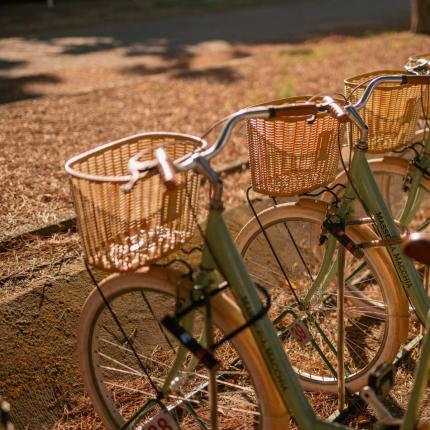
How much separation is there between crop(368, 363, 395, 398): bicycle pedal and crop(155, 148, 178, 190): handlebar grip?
95cm

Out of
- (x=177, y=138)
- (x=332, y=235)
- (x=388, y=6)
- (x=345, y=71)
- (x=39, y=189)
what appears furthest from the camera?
(x=388, y=6)

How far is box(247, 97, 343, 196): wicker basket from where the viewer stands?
99.0 inches

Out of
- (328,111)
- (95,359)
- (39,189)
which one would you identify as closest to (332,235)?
(328,111)

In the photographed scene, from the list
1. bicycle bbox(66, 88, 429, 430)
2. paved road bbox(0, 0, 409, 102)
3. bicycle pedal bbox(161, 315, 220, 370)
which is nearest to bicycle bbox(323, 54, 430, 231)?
bicycle bbox(66, 88, 429, 430)

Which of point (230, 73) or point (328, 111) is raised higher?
point (328, 111)

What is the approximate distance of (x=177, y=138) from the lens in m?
2.38

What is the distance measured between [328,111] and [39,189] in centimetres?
288

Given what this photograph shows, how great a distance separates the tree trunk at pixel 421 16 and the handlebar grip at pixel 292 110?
1126 centimetres

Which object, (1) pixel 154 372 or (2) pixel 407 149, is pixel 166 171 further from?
(2) pixel 407 149

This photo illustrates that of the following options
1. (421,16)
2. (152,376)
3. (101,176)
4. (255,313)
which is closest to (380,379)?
(255,313)

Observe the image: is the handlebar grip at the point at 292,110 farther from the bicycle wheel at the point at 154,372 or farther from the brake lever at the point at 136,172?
the bicycle wheel at the point at 154,372

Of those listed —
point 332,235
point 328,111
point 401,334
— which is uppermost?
point 328,111

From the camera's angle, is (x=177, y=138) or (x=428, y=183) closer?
(x=177, y=138)

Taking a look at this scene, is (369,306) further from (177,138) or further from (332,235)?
(177,138)
